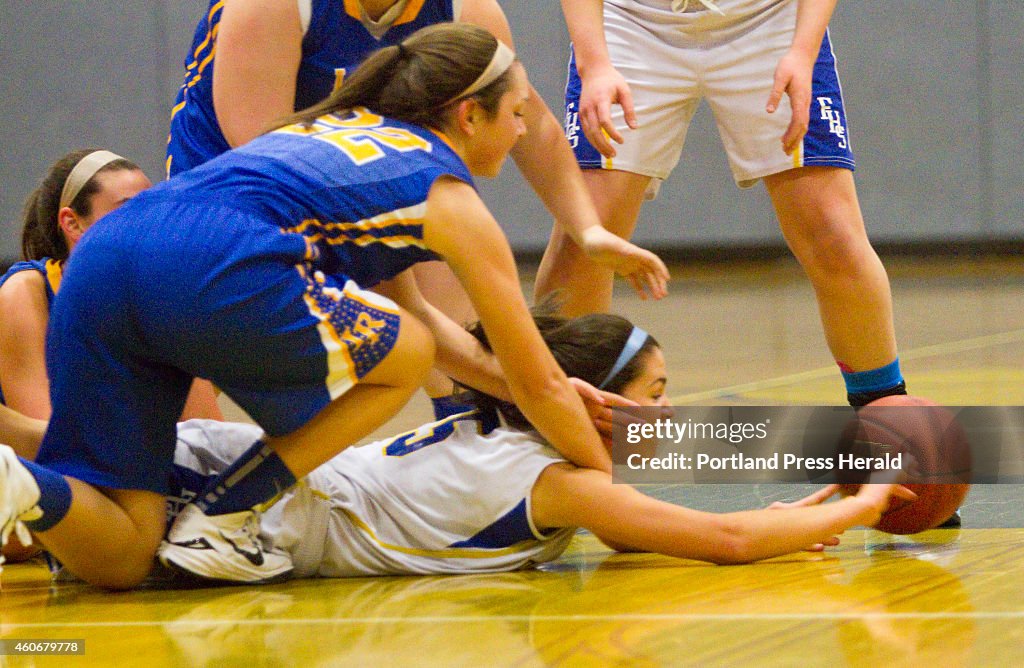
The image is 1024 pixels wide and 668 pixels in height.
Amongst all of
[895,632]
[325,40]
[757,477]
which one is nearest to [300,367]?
[325,40]

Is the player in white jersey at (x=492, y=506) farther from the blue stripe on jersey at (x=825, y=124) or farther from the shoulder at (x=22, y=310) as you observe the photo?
the blue stripe on jersey at (x=825, y=124)

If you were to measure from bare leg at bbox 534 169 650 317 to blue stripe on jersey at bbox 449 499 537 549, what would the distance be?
0.92m

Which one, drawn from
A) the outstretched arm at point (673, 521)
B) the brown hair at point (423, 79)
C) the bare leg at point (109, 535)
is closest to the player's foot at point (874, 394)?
the outstretched arm at point (673, 521)

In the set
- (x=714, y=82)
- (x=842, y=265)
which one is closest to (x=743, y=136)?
(x=714, y=82)

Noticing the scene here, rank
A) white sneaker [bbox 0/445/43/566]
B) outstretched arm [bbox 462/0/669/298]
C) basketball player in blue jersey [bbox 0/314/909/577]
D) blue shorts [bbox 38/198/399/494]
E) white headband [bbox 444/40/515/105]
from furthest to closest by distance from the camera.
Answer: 1. outstretched arm [bbox 462/0/669/298]
2. white headband [bbox 444/40/515/105]
3. basketball player in blue jersey [bbox 0/314/909/577]
4. blue shorts [bbox 38/198/399/494]
5. white sneaker [bbox 0/445/43/566]

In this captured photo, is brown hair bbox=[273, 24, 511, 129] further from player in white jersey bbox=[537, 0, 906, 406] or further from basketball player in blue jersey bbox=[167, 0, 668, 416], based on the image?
player in white jersey bbox=[537, 0, 906, 406]

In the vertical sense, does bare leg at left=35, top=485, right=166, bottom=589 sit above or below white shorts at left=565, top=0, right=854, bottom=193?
below

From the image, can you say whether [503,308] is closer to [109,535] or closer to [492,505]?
[492,505]

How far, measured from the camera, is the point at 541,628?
5.40 feet

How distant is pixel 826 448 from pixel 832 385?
165 cm

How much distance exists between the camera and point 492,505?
206cm

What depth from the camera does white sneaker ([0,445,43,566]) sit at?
1.75m

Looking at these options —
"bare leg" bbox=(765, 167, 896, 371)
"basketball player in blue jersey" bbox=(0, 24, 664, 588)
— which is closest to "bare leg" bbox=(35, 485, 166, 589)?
"basketball player in blue jersey" bbox=(0, 24, 664, 588)

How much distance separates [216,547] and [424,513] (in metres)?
0.35
